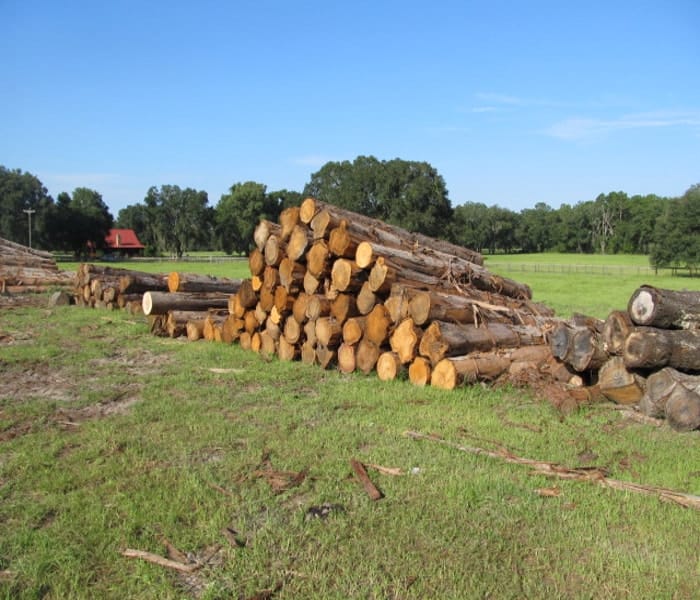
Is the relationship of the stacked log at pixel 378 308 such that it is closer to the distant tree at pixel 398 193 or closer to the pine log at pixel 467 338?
the pine log at pixel 467 338

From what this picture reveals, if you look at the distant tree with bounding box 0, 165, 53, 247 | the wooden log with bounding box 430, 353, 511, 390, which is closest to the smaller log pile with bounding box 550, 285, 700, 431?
the wooden log with bounding box 430, 353, 511, 390

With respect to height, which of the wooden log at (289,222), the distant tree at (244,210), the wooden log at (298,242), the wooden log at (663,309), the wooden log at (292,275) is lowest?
the wooden log at (663,309)

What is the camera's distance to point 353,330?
8.67 m

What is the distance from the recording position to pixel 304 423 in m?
6.37

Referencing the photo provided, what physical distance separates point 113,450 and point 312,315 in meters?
4.18

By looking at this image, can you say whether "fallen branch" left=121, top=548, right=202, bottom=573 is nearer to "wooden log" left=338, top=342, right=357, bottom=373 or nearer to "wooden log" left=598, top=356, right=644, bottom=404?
"wooden log" left=338, top=342, right=357, bottom=373

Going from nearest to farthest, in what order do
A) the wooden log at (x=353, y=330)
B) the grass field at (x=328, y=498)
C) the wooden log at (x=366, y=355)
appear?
1. the grass field at (x=328, y=498)
2. the wooden log at (x=366, y=355)
3. the wooden log at (x=353, y=330)

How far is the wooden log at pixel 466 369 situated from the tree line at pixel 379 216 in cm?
4578

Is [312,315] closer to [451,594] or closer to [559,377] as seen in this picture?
[559,377]

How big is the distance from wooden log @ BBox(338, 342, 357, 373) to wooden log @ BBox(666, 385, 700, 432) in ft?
13.8

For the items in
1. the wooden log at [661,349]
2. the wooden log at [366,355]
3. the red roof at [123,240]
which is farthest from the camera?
the red roof at [123,240]

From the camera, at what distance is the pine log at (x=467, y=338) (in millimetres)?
7684

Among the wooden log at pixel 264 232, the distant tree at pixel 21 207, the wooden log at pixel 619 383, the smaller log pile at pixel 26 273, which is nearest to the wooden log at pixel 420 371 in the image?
Answer: the wooden log at pixel 619 383

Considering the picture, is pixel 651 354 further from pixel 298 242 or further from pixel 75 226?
pixel 75 226
